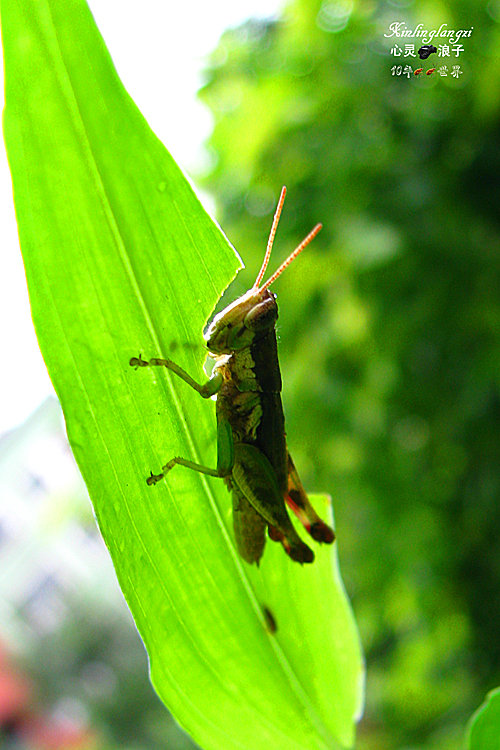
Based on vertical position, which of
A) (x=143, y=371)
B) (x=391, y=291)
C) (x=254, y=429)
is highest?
(x=143, y=371)

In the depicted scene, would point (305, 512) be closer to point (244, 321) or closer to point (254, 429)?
point (254, 429)

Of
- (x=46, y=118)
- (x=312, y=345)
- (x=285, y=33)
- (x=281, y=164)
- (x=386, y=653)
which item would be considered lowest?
(x=386, y=653)

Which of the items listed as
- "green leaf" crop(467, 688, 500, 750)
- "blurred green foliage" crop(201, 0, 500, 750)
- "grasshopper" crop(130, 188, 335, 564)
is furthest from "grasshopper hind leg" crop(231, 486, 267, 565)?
"blurred green foliage" crop(201, 0, 500, 750)

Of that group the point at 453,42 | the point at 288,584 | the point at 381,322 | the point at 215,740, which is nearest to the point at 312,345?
the point at 381,322

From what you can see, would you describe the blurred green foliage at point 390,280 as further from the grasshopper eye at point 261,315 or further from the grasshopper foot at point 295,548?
the grasshopper foot at point 295,548

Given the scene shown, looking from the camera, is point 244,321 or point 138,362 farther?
point 244,321

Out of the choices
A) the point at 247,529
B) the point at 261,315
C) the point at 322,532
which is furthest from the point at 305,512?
the point at 261,315

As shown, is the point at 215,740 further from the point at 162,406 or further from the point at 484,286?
the point at 484,286

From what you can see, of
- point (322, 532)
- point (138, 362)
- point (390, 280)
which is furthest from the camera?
point (390, 280)
